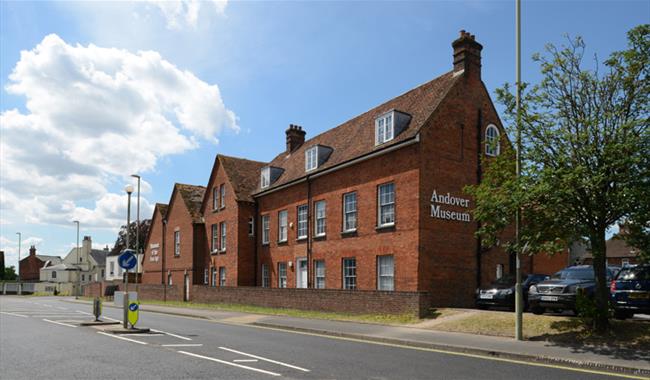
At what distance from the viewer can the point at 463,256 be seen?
22672mm

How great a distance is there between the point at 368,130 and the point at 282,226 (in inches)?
332

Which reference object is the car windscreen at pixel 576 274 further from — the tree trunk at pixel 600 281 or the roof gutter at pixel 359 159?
the roof gutter at pixel 359 159

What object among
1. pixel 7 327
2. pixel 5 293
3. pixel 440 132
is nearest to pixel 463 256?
pixel 440 132

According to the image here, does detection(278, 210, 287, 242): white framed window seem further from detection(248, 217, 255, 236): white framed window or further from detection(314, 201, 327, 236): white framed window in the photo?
detection(314, 201, 327, 236): white framed window

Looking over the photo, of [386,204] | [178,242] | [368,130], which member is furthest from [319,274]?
[178,242]

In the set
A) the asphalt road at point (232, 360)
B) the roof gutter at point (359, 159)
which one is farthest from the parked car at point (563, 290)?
the roof gutter at point (359, 159)

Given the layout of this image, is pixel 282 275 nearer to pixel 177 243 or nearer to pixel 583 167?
pixel 177 243

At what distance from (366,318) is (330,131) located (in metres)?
15.0

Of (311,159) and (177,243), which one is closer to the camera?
(311,159)

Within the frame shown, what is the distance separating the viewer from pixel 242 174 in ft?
125

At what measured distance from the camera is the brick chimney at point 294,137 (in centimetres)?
3725

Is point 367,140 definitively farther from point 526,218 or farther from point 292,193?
point 526,218

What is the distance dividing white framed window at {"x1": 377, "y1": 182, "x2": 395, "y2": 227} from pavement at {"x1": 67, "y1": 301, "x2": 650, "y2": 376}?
5.55m

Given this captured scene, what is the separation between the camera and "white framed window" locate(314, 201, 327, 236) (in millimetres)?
27359
